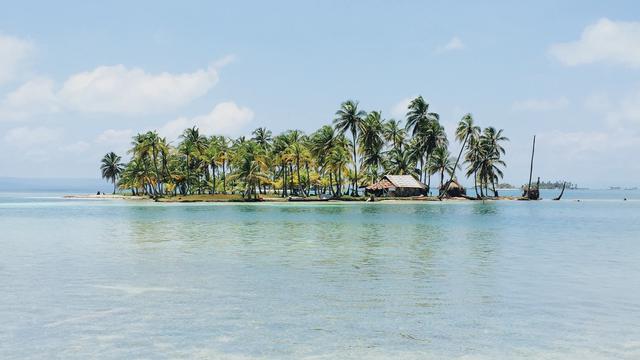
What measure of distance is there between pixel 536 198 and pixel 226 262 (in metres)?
109

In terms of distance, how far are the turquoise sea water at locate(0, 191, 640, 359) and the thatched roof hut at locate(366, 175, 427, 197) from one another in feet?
237

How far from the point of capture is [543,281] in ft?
65.1

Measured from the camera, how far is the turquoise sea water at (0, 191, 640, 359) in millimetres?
11625

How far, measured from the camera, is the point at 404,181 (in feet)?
351

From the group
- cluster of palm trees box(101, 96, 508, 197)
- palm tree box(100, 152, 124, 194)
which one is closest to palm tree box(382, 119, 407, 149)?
cluster of palm trees box(101, 96, 508, 197)

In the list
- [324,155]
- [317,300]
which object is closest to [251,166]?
[324,155]

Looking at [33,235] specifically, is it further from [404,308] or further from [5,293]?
[404,308]

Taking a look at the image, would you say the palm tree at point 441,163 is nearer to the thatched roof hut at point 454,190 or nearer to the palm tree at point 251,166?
the thatched roof hut at point 454,190

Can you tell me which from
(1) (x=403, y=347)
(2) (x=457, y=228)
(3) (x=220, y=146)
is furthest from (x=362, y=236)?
(3) (x=220, y=146)

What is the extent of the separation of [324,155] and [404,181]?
15.8 meters

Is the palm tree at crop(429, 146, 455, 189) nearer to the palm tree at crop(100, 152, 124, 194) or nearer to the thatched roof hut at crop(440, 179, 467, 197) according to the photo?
the thatched roof hut at crop(440, 179, 467, 197)

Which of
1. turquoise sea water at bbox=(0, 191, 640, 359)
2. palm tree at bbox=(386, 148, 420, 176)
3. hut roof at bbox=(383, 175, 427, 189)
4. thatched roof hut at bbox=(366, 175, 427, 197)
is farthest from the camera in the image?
palm tree at bbox=(386, 148, 420, 176)

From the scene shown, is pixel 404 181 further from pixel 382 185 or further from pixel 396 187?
pixel 382 185

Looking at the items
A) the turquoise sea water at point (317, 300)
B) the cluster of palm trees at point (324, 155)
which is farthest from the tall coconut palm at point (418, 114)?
the turquoise sea water at point (317, 300)
